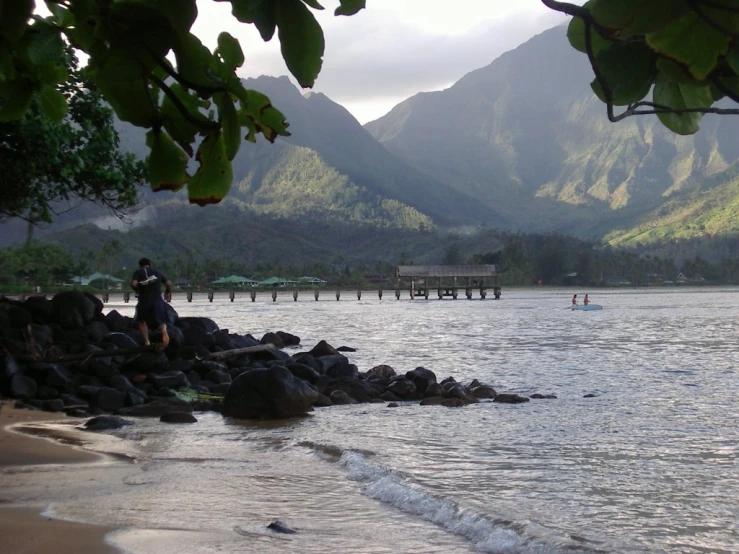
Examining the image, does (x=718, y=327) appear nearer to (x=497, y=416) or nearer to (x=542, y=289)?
(x=497, y=416)

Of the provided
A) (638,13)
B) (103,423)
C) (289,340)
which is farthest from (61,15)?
(289,340)

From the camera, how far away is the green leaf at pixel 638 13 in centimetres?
129

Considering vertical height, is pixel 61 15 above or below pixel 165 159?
above

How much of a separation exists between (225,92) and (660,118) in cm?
93

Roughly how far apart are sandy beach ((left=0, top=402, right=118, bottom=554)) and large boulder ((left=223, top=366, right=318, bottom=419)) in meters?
3.48

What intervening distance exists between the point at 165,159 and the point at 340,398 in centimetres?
1282

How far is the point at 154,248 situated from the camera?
150 metres

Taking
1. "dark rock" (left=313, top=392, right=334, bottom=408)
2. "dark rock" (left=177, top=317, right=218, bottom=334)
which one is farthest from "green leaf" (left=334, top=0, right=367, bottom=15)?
"dark rock" (left=177, top=317, right=218, bottom=334)

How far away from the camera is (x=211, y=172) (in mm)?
1930

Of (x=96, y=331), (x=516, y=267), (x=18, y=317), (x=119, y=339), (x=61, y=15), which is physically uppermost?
(x=516, y=267)

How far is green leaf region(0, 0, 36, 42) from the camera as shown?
5.20 feet

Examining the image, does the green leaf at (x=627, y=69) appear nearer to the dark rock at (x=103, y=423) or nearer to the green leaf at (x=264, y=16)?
the green leaf at (x=264, y=16)

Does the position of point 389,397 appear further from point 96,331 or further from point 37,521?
point 37,521

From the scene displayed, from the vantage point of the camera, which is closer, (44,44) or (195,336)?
(44,44)
